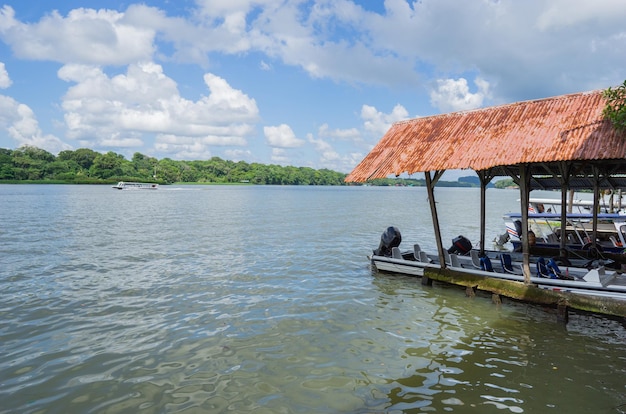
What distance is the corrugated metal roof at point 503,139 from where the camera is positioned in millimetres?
9766

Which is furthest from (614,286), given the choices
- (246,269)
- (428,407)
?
(246,269)

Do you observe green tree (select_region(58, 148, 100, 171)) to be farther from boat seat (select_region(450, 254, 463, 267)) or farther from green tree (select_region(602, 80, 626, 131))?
green tree (select_region(602, 80, 626, 131))

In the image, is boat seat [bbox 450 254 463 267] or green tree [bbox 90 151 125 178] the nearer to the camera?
boat seat [bbox 450 254 463 267]

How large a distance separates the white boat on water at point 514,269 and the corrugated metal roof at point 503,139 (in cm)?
307

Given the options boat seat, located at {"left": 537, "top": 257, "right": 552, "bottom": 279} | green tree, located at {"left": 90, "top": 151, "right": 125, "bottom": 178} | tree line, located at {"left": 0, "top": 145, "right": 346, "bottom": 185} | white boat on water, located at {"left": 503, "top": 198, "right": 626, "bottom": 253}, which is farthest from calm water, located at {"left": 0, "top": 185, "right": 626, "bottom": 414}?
green tree, located at {"left": 90, "top": 151, "right": 125, "bottom": 178}

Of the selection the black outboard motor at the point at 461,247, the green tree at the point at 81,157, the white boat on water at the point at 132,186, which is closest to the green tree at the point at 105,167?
the green tree at the point at 81,157

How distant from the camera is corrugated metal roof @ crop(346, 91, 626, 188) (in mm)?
9766

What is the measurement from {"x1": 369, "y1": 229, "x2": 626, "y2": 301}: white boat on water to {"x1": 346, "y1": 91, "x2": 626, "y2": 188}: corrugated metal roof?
3.07 m

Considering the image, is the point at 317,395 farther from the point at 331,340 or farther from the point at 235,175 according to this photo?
the point at 235,175

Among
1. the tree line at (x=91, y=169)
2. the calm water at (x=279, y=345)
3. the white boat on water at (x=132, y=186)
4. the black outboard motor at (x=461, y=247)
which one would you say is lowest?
the calm water at (x=279, y=345)

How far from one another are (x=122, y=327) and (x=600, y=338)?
34.4 ft

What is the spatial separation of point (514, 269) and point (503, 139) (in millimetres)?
4388

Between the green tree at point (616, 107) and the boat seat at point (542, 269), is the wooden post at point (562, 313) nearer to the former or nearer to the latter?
the boat seat at point (542, 269)

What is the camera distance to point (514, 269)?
1310cm
